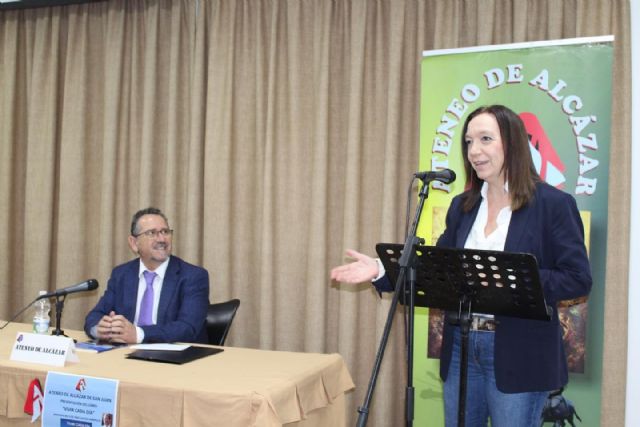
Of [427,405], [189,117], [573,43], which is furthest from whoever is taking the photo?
[189,117]

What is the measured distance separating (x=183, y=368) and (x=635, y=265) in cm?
261

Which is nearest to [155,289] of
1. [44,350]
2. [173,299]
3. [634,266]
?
[173,299]

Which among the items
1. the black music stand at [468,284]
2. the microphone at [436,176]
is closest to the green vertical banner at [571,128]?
the microphone at [436,176]

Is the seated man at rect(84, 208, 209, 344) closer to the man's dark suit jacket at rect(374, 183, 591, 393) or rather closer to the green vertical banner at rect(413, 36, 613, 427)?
the green vertical banner at rect(413, 36, 613, 427)

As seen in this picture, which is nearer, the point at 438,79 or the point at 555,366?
the point at 555,366

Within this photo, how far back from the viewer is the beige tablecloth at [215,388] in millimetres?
2355

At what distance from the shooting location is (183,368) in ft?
8.92

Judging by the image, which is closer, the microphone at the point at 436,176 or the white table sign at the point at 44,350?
the microphone at the point at 436,176

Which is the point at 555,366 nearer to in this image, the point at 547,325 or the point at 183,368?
the point at 547,325

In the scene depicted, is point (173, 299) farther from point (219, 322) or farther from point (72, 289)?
point (72, 289)

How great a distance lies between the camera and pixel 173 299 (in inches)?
145

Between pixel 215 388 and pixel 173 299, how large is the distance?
135cm

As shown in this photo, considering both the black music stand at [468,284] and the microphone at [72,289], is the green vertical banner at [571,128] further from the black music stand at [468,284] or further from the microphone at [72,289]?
the microphone at [72,289]

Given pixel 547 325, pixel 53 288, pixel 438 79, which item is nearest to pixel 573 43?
pixel 438 79
